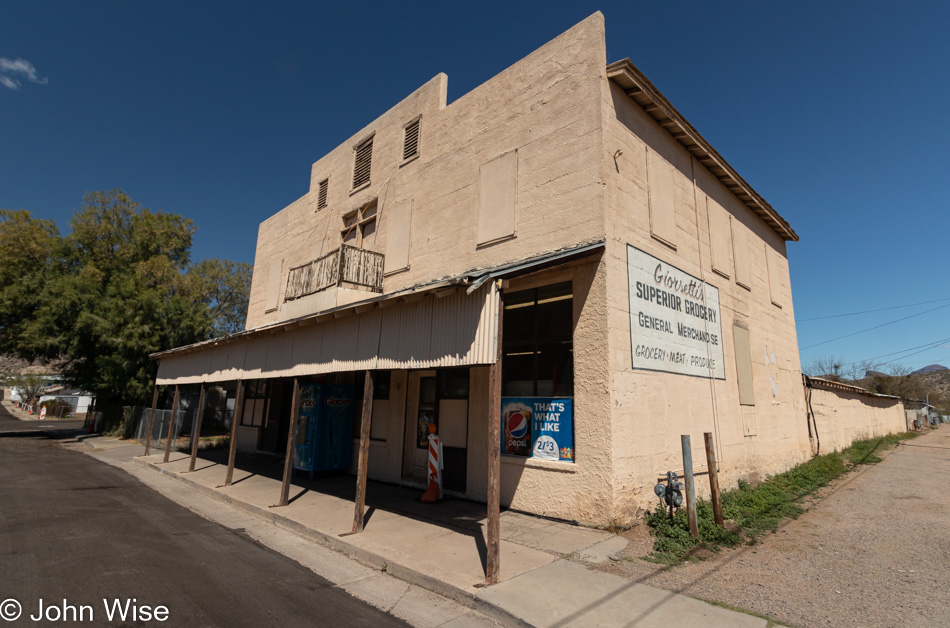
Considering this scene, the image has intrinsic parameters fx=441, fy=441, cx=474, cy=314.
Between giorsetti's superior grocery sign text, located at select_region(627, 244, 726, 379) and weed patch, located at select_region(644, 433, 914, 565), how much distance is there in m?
2.54

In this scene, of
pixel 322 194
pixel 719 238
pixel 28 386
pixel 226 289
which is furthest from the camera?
pixel 28 386

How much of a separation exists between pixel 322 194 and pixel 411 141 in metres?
5.20

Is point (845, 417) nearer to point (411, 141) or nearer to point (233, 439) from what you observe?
point (411, 141)

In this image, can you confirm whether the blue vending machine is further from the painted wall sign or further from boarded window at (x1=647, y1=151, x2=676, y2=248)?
boarded window at (x1=647, y1=151, x2=676, y2=248)

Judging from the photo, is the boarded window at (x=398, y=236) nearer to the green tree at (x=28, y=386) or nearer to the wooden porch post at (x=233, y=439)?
the wooden porch post at (x=233, y=439)

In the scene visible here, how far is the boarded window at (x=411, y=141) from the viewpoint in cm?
1292

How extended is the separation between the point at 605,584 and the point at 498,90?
10.1 m

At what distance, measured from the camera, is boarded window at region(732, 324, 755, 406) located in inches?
439

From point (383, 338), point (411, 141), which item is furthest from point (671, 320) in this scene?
point (411, 141)

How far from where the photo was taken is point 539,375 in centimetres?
853

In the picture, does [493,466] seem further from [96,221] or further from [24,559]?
[96,221]

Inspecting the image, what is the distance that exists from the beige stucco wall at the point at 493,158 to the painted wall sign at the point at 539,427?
2951 millimetres

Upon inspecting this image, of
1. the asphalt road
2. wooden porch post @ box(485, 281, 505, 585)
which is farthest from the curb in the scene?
the asphalt road

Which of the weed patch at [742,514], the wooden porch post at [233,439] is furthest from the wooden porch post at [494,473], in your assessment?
the wooden porch post at [233,439]
